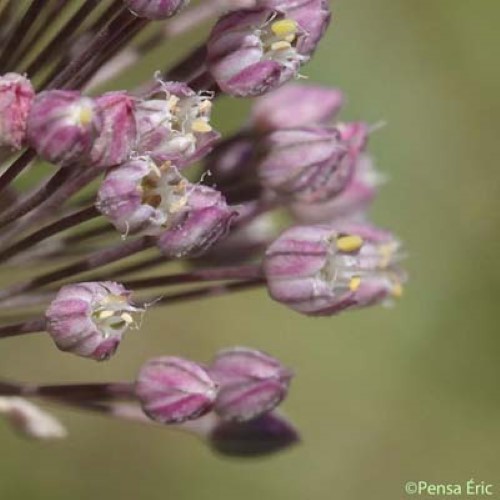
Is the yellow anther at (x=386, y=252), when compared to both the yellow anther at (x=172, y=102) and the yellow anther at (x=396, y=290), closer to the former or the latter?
the yellow anther at (x=396, y=290)

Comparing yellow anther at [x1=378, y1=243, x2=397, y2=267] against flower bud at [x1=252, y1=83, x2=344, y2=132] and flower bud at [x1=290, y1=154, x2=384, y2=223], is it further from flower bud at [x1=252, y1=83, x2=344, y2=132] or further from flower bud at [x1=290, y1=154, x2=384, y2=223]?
flower bud at [x1=252, y1=83, x2=344, y2=132]

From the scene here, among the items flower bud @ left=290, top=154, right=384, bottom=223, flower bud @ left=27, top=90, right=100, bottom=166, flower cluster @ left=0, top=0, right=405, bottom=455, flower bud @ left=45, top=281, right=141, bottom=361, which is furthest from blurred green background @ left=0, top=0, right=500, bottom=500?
flower bud @ left=27, top=90, right=100, bottom=166

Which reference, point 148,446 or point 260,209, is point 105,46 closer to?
point 260,209

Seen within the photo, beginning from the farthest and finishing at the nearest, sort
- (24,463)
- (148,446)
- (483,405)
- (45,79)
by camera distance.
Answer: (483,405) < (148,446) < (24,463) < (45,79)

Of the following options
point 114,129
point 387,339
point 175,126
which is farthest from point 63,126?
point 387,339

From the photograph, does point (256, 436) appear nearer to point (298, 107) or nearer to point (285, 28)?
point (298, 107)

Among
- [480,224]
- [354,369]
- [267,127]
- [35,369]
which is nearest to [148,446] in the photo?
[35,369]
